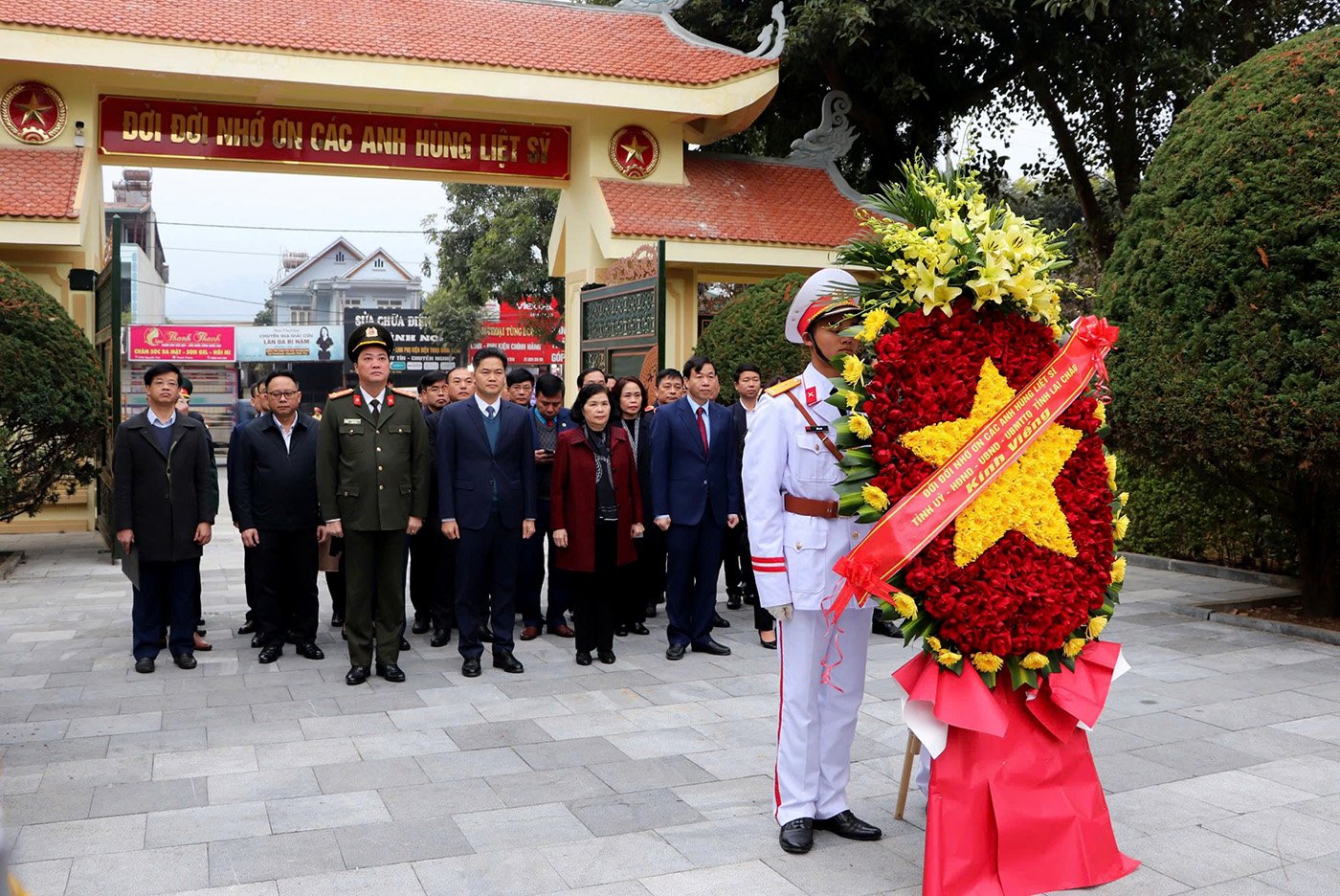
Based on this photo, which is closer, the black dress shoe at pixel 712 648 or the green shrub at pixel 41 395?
the black dress shoe at pixel 712 648

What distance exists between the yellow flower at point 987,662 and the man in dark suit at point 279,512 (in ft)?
14.5

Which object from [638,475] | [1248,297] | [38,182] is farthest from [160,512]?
[38,182]

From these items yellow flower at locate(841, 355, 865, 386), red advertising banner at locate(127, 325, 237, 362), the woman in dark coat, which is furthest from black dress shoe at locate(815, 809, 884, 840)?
red advertising banner at locate(127, 325, 237, 362)

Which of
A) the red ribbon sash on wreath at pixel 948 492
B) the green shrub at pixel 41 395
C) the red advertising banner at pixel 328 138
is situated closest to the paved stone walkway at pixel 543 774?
the red ribbon sash on wreath at pixel 948 492

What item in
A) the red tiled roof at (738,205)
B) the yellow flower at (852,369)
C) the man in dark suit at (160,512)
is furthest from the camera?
the red tiled roof at (738,205)

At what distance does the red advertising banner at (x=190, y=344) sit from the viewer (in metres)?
32.5

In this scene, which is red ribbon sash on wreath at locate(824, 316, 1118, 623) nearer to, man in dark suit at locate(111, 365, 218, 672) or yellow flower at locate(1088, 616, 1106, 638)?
yellow flower at locate(1088, 616, 1106, 638)

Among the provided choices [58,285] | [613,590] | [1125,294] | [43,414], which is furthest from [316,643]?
[58,285]

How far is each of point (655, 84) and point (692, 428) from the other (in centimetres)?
837

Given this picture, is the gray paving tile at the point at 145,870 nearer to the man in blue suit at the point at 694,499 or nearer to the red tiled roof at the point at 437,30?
the man in blue suit at the point at 694,499

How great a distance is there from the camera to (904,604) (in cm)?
349

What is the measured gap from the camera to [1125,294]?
766 centimetres

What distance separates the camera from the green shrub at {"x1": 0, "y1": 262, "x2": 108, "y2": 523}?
31.2 ft

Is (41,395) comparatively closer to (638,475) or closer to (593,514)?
(638,475)
